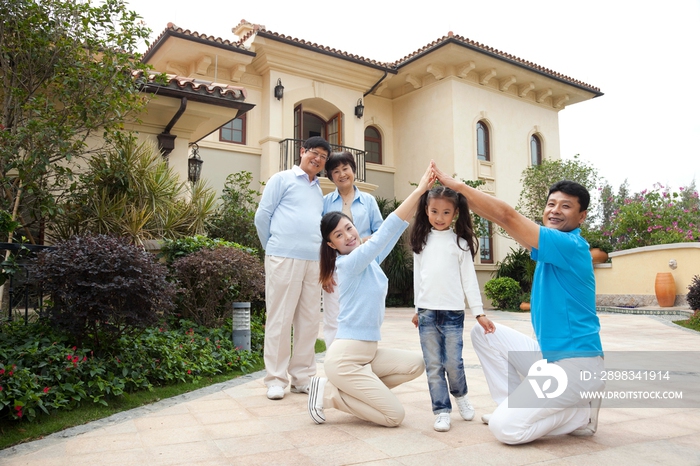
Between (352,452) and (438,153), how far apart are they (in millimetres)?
14371

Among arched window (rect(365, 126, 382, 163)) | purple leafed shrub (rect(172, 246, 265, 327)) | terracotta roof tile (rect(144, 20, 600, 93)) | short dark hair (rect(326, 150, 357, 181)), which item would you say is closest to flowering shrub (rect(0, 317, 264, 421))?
purple leafed shrub (rect(172, 246, 265, 327))

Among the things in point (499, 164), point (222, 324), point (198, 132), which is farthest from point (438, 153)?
point (222, 324)

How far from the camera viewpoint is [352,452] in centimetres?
257

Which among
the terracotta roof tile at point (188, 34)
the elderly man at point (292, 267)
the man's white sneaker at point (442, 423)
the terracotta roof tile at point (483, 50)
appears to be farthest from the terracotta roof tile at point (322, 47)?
the man's white sneaker at point (442, 423)

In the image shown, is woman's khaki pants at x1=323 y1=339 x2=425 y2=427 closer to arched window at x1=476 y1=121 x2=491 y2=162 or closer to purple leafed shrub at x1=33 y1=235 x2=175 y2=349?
purple leafed shrub at x1=33 y1=235 x2=175 y2=349

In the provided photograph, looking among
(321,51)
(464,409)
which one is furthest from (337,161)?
(321,51)

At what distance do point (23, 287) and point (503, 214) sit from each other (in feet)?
13.5

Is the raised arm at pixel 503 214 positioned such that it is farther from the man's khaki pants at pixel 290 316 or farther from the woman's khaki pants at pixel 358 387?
the man's khaki pants at pixel 290 316

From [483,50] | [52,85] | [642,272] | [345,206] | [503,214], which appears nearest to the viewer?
[503,214]

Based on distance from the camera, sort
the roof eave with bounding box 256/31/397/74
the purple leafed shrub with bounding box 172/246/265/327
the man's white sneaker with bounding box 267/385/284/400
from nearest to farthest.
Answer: the man's white sneaker with bounding box 267/385/284/400
the purple leafed shrub with bounding box 172/246/265/327
the roof eave with bounding box 256/31/397/74

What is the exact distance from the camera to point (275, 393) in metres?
3.79

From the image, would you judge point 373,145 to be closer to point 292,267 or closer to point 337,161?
point 337,161

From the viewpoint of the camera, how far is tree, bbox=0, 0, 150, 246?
18.3 feet

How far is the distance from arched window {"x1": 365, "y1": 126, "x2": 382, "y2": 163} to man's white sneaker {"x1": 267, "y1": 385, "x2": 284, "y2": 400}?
13694 millimetres
